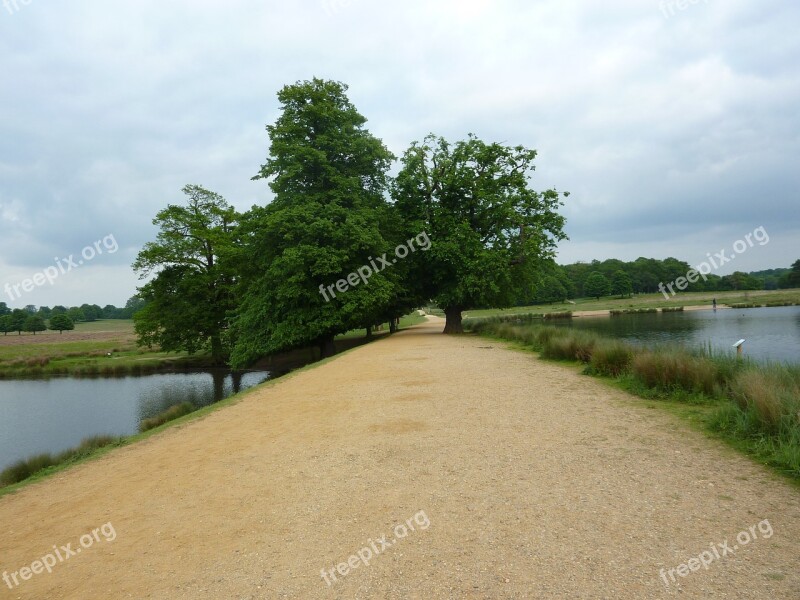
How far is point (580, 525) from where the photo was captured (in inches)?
159

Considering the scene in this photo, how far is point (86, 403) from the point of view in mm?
21750

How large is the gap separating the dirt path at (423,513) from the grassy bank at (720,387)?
1.65 ft

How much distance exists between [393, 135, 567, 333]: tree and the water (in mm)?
13821

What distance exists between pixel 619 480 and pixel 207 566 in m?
A: 4.40

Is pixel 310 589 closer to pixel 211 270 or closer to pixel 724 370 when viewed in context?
pixel 724 370

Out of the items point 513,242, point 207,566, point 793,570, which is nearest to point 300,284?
point 513,242

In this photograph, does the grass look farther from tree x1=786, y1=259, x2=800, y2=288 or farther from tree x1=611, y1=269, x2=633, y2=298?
tree x1=786, y1=259, x2=800, y2=288

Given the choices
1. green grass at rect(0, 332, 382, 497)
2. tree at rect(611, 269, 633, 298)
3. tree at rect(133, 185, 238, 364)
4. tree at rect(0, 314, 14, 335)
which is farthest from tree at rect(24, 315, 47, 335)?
tree at rect(611, 269, 633, 298)

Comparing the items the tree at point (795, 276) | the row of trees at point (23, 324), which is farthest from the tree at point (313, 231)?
the tree at point (795, 276)

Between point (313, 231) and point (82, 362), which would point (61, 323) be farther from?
point (313, 231)

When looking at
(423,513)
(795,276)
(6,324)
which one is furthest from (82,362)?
(795,276)

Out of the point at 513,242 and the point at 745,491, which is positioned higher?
the point at 513,242

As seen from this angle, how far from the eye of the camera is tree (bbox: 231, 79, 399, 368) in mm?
21094

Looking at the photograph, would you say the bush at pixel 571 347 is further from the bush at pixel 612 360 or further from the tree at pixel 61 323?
the tree at pixel 61 323
